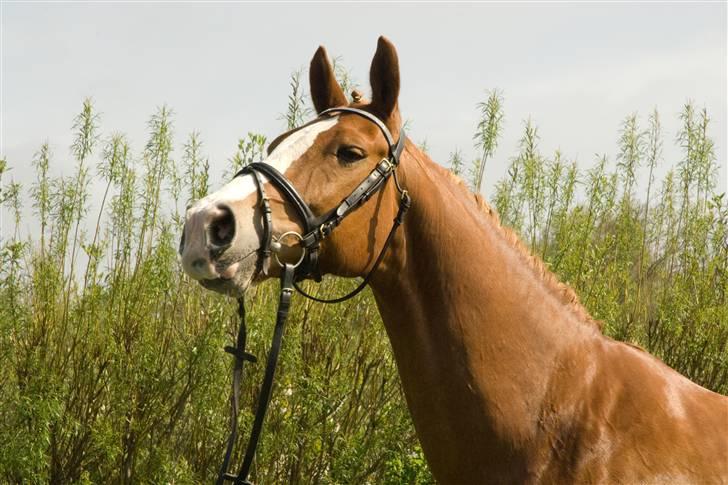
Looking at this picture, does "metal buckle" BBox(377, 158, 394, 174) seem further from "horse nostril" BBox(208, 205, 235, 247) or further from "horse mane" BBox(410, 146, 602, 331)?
"horse nostril" BBox(208, 205, 235, 247)

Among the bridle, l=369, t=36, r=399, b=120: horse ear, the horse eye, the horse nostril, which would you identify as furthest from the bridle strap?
l=369, t=36, r=399, b=120: horse ear

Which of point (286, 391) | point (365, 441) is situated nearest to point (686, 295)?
point (365, 441)

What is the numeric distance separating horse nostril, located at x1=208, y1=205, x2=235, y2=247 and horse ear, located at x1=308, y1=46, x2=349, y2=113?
81cm

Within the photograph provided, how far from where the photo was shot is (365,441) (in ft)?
20.4

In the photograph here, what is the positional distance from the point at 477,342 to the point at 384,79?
0.99 metres

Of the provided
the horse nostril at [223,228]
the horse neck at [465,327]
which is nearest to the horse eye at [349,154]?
the horse neck at [465,327]

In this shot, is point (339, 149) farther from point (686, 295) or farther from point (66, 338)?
point (686, 295)

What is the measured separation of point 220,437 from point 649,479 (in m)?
3.61

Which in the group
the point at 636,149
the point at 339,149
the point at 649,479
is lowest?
the point at 649,479

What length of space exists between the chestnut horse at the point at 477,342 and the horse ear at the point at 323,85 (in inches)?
7.4

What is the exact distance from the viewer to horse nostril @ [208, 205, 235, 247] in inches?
112

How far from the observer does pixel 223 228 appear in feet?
9.43

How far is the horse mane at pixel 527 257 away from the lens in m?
3.38

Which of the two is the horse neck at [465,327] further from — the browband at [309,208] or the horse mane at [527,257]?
the browband at [309,208]
